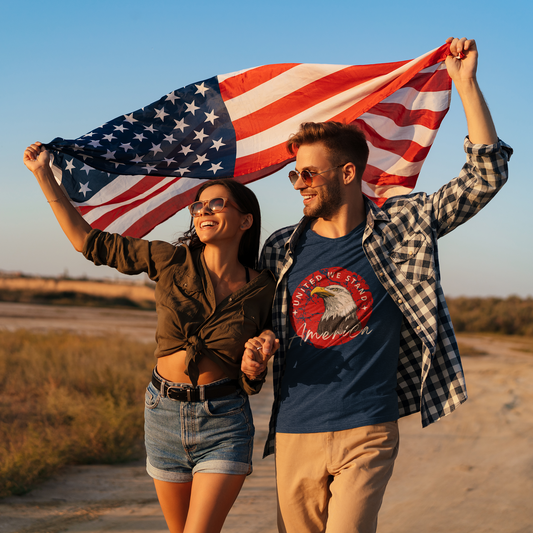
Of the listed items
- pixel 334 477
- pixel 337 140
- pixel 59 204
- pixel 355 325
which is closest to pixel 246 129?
pixel 337 140

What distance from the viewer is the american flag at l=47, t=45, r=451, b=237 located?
4.28 meters

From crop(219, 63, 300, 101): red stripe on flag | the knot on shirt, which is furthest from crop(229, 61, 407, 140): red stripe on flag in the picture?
the knot on shirt

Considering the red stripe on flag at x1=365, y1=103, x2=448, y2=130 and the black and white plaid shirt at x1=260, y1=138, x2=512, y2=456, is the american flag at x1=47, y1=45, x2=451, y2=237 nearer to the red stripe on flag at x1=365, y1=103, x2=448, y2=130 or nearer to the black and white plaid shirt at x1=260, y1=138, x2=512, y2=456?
the red stripe on flag at x1=365, y1=103, x2=448, y2=130

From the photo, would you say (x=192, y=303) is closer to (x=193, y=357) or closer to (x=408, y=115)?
(x=193, y=357)

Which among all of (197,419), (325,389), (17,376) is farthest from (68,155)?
(17,376)

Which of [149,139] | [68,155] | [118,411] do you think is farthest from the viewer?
[118,411]

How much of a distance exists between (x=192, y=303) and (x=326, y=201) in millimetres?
985

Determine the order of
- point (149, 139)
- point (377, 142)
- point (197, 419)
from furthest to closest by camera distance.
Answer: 1. point (377, 142)
2. point (149, 139)
3. point (197, 419)

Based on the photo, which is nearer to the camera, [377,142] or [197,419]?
[197,419]

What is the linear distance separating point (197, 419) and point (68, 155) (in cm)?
224

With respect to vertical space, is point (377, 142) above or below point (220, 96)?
below

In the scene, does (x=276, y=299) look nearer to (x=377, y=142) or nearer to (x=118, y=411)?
(x=377, y=142)

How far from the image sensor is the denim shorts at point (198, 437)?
110 inches

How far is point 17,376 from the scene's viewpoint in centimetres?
978
